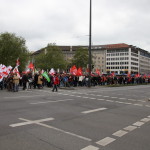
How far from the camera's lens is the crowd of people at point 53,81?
1967 centimetres

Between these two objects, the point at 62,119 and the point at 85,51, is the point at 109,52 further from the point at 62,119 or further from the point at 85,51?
the point at 62,119

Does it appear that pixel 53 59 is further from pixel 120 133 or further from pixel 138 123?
pixel 120 133

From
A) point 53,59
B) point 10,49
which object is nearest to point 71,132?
point 10,49

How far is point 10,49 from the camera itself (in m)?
69.0

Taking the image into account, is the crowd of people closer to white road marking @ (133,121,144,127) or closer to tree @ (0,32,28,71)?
white road marking @ (133,121,144,127)

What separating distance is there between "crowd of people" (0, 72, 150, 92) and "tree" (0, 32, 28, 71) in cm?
3939

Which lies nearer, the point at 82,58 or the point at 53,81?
the point at 53,81

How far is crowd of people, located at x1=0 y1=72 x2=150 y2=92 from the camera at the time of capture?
64.5ft

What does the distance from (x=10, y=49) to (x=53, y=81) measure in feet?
172

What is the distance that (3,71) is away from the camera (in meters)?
19.7

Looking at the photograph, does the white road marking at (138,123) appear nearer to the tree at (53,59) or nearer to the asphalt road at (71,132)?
the asphalt road at (71,132)

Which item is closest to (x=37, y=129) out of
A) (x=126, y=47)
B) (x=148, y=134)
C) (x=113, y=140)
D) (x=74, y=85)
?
(x=113, y=140)

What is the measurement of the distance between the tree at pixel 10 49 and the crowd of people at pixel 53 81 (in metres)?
39.4

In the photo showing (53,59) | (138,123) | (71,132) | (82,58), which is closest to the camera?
(71,132)
